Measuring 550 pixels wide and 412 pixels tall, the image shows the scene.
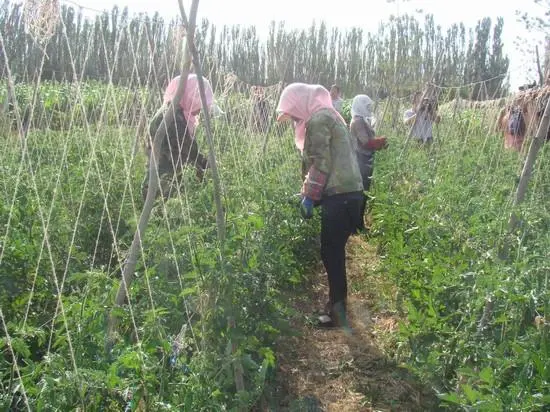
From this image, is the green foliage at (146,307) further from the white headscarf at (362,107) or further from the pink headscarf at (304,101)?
the white headscarf at (362,107)

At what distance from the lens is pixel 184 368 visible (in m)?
1.97

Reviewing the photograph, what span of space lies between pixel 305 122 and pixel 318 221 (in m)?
1.55

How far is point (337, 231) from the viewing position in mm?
3756

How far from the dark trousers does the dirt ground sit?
0.26m

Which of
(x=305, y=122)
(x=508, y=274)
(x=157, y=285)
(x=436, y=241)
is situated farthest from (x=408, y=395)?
(x=305, y=122)

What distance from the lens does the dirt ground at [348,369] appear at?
2912 millimetres

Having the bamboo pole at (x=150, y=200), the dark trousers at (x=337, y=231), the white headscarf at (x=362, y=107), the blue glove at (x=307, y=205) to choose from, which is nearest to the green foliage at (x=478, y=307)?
the dark trousers at (x=337, y=231)

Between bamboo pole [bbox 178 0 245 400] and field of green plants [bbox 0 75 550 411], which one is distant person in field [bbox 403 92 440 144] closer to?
field of green plants [bbox 0 75 550 411]

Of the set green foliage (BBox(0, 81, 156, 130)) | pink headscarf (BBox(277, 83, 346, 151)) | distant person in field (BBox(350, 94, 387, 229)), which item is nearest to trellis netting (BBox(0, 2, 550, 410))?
green foliage (BBox(0, 81, 156, 130))

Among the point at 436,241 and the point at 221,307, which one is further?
the point at 436,241

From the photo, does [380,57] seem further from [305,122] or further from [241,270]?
[241,270]

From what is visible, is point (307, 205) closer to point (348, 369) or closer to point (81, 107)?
point (348, 369)

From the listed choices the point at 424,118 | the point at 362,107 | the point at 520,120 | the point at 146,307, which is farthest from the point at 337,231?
the point at 424,118

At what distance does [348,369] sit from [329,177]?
113cm
